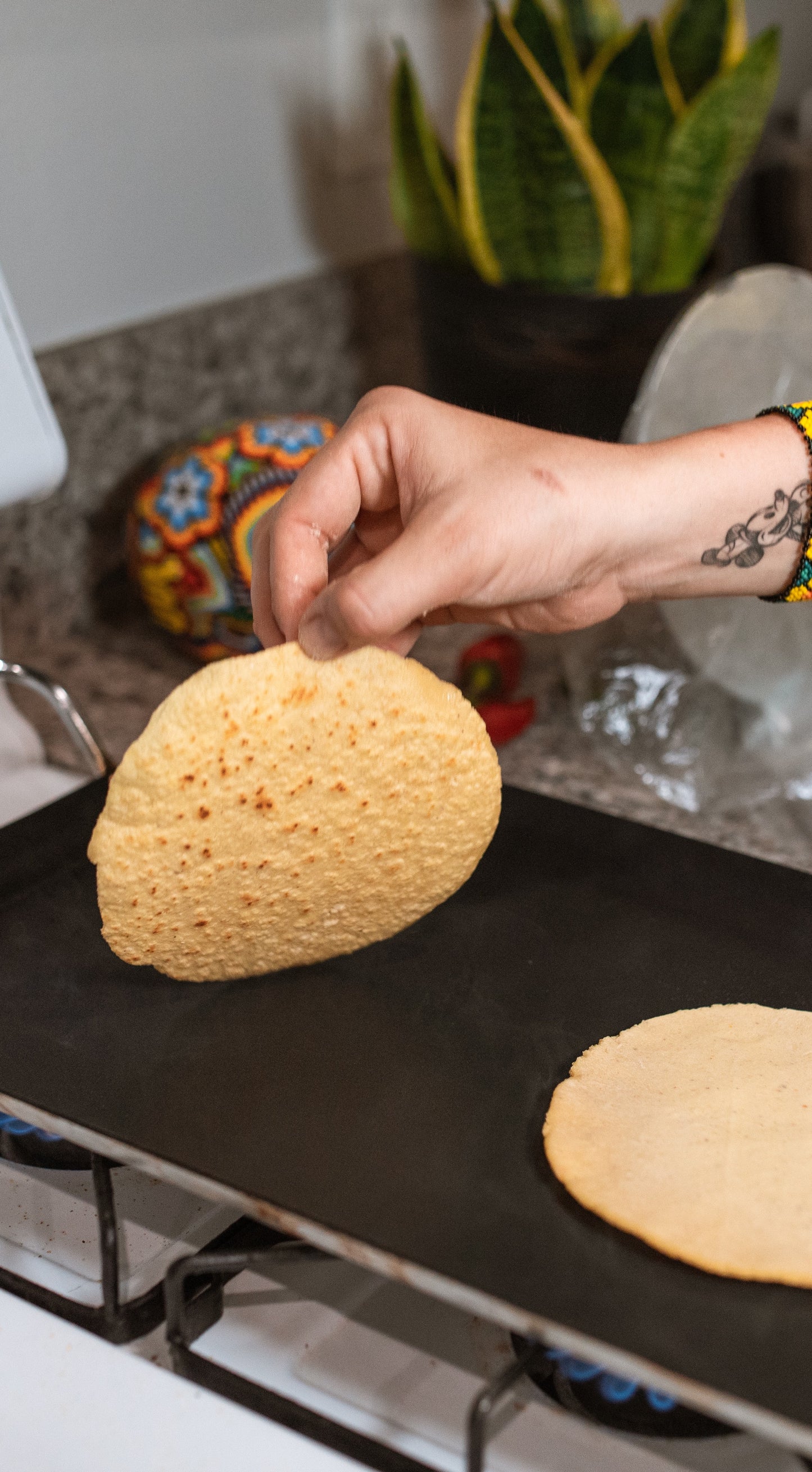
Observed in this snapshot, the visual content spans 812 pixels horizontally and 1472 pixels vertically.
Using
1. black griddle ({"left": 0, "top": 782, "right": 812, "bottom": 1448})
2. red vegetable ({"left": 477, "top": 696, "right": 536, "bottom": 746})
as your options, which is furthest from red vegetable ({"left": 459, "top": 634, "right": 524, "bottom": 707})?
black griddle ({"left": 0, "top": 782, "right": 812, "bottom": 1448})

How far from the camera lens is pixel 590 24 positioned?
1.36 meters

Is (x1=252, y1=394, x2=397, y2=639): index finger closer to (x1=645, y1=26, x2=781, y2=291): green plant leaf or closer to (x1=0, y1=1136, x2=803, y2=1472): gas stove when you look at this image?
(x1=0, y1=1136, x2=803, y2=1472): gas stove

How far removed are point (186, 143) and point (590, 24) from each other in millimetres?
472

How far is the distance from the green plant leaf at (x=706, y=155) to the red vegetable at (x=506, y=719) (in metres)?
0.50

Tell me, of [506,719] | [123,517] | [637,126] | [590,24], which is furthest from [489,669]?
[590,24]

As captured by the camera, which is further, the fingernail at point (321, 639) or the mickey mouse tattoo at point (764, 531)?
the mickey mouse tattoo at point (764, 531)

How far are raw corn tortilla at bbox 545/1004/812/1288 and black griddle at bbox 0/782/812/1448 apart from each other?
0.04 feet

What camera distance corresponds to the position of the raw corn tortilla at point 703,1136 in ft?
1.98

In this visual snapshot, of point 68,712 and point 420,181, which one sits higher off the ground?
point 420,181

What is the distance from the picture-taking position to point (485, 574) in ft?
2.42

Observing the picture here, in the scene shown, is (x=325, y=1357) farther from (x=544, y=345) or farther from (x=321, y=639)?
(x=544, y=345)

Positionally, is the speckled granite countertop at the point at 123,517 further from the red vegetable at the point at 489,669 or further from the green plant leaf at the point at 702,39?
the green plant leaf at the point at 702,39

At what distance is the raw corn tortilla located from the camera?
603mm

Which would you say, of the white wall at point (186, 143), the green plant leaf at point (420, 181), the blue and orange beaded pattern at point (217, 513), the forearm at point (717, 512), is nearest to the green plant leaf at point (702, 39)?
the green plant leaf at point (420, 181)
